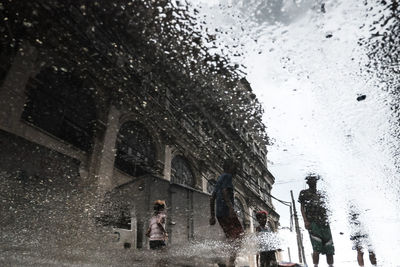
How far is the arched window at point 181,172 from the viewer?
12.1 m

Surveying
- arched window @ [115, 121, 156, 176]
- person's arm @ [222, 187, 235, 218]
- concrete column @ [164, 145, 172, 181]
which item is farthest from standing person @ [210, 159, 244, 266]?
concrete column @ [164, 145, 172, 181]

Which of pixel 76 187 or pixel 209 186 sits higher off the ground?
pixel 209 186

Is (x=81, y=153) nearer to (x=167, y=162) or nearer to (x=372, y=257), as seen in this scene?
(x=167, y=162)

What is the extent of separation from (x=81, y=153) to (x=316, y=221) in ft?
22.1

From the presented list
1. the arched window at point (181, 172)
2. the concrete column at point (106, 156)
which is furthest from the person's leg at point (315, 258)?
the arched window at point (181, 172)

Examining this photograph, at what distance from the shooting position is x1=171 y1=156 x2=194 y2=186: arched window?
12070 millimetres

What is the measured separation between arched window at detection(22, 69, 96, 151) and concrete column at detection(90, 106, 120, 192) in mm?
368

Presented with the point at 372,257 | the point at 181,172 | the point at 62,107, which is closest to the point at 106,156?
the point at 62,107

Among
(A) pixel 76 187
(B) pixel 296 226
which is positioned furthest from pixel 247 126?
(B) pixel 296 226

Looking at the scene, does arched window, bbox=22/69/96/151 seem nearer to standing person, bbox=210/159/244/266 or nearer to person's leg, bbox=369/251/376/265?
standing person, bbox=210/159/244/266

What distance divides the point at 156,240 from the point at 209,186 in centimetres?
1095

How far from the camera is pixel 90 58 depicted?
309 inches

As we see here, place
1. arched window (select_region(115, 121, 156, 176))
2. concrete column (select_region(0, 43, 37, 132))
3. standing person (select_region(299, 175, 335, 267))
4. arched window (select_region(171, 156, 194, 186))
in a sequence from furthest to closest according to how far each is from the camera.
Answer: arched window (select_region(171, 156, 194, 186)), arched window (select_region(115, 121, 156, 176)), concrete column (select_region(0, 43, 37, 132)), standing person (select_region(299, 175, 335, 267))

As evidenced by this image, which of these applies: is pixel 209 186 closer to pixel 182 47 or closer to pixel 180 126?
→ pixel 180 126
